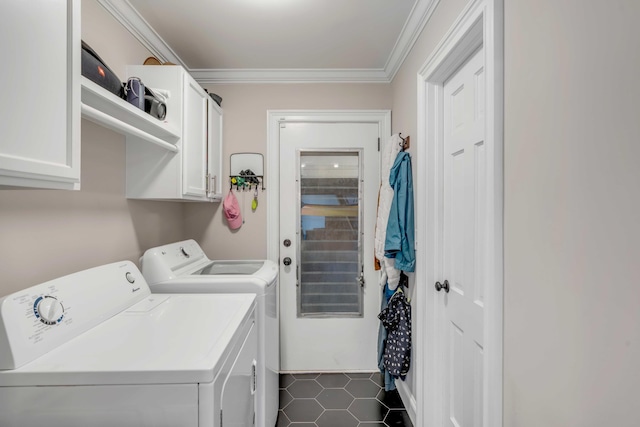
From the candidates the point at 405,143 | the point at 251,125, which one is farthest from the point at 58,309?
the point at 405,143

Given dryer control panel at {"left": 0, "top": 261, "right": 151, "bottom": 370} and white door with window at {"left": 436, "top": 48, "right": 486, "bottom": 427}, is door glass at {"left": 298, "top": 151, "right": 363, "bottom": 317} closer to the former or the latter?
white door with window at {"left": 436, "top": 48, "right": 486, "bottom": 427}

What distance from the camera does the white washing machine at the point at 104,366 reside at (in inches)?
32.3

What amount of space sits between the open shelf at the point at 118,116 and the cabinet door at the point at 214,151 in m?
0.43

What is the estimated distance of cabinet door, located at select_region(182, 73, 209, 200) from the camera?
1772 millimetres

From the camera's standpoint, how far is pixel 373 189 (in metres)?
2.48

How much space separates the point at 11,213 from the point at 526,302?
1.73m

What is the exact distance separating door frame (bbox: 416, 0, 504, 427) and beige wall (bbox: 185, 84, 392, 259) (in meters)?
0.82

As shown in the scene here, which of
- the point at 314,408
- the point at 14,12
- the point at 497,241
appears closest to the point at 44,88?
the point at 14,12

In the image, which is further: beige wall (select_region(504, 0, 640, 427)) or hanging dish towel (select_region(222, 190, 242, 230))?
hanging dish towel (select_region(222, 190, 242, 230))

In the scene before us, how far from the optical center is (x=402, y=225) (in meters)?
1.81

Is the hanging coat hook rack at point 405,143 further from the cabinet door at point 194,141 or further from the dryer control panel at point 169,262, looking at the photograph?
the dryer control panel at point 169,262

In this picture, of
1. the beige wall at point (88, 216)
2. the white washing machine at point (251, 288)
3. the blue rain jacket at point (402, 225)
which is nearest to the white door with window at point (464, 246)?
the blue rain jacket at point (402, 225)

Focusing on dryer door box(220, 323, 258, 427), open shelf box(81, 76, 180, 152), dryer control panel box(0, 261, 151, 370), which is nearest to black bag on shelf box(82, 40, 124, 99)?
open shelf box(81, 76, 180, 152)

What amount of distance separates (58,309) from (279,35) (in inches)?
72.6
